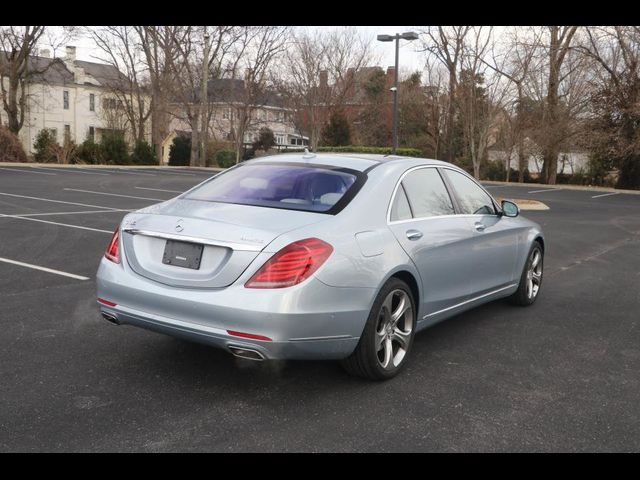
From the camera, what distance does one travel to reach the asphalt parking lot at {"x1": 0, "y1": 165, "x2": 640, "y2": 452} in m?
3.50

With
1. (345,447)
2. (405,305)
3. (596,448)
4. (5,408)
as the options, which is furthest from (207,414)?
(596,448)

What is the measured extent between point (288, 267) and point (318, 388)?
3.09 ft

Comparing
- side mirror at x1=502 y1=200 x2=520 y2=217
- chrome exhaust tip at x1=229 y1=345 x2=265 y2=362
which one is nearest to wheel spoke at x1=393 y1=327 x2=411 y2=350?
chrome exhaust tip at x1=229 y1=345 x2=265 y2=362

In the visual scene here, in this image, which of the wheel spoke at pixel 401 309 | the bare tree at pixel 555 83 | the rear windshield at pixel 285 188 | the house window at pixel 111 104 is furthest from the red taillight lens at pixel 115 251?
the house window at pixel 111 104

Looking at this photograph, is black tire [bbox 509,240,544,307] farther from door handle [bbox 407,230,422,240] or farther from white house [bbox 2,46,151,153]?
white house [bbox 2,46,151,153]

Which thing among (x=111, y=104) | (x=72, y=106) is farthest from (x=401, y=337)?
(x=72, y=106)

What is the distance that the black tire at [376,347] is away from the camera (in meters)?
4.20

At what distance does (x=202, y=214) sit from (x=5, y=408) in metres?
1.62

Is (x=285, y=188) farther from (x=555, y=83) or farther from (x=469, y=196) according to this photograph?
(x=555, y=83)

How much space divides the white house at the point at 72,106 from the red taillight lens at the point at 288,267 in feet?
183

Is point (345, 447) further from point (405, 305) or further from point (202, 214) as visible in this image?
point (202, 214)

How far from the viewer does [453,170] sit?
580 centimetres

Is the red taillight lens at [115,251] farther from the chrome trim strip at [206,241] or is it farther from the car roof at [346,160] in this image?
the car roof at [346,160]
